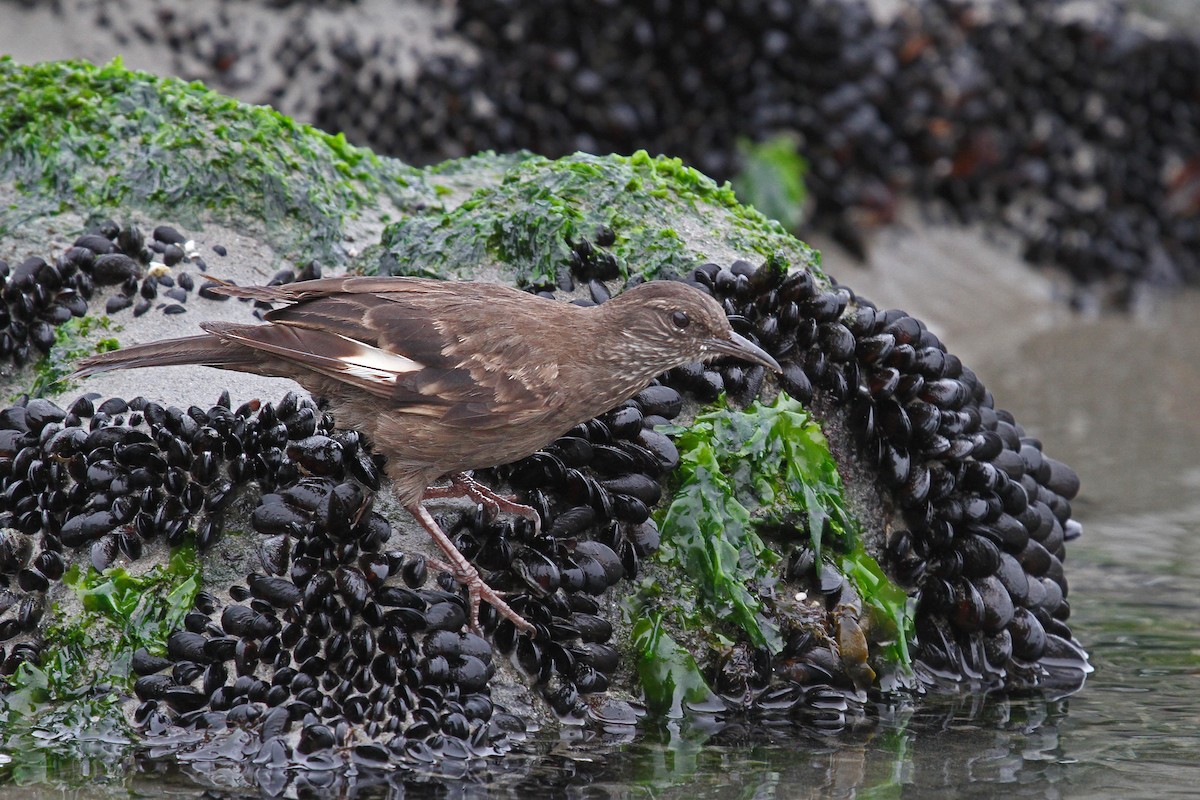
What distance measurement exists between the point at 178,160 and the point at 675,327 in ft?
9.65

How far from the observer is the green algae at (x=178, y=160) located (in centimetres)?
654

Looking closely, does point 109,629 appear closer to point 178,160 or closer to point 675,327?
point 675,327

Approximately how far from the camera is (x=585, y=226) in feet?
19.5

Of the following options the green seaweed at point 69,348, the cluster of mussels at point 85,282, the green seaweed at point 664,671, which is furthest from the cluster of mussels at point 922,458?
the green seaweed at point 69,348

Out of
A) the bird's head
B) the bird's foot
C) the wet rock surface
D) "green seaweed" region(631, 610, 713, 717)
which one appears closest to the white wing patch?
the bird's foot

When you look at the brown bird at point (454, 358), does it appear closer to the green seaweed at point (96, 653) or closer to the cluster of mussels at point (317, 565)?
the cluster of mussels at point (317, 565)

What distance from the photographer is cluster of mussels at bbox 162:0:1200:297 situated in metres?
12.0

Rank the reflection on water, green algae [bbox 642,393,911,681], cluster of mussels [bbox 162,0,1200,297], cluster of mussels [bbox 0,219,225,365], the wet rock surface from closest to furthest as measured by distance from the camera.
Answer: the reflection on water
green algae [bbox 642,393,911,681]
cluster of mussels [bbox 0,219,225,365]
the wet rock surface
cluster of mussels [bbox 162,0,1200,297]

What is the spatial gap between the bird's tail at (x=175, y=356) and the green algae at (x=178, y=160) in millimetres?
1584

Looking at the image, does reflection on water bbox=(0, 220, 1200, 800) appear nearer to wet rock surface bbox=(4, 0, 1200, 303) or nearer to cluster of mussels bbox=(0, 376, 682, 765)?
cluster of mussels bbox=(0, 376, 682, 765)

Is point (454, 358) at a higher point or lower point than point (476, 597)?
higher

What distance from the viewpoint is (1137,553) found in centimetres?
755

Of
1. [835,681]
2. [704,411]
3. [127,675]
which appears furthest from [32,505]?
[835,681]

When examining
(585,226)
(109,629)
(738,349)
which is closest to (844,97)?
(585,226)
